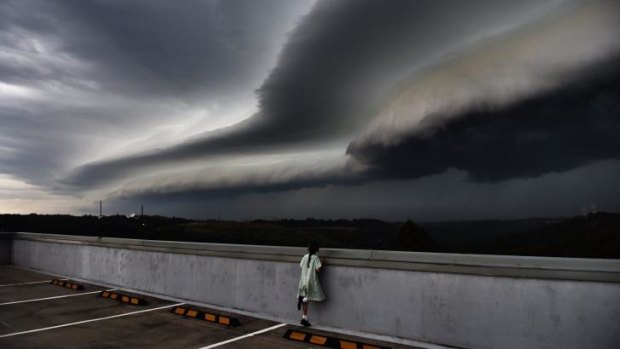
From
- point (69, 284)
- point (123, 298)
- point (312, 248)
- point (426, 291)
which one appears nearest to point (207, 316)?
point (312, 248)

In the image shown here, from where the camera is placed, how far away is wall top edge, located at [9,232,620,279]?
19.1ft

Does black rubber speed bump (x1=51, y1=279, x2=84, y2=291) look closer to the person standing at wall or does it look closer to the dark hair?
the person standing at wall

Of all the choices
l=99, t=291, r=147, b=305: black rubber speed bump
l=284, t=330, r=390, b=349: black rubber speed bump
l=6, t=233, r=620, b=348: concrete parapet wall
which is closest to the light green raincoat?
l=6, t=233, r=620, b=348: concrete parapet wall

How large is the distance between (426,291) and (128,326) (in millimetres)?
6336

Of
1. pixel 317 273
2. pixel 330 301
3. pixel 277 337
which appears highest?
pixel 317 273

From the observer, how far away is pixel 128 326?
895 cm

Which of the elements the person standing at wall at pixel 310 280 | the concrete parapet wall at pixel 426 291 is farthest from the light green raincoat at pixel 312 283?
the concrete parapet wall at pixel 426 291

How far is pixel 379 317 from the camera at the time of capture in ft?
25.8

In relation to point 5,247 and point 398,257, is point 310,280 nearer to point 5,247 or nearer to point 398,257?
point 398,257

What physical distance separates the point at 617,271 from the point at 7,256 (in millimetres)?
26446

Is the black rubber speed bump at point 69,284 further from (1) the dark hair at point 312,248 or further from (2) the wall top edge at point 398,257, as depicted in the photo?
(1) the dark hair at point 312,248

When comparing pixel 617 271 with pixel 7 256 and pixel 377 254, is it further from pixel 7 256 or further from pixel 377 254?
pixel 7 256

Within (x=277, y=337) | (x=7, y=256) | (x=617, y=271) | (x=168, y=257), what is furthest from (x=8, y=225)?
(x=617, y=271)

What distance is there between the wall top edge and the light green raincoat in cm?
34
